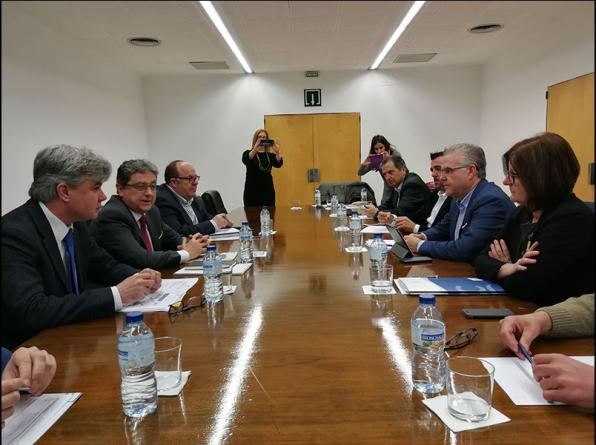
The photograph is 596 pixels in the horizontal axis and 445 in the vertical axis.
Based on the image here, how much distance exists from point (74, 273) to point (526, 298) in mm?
1676

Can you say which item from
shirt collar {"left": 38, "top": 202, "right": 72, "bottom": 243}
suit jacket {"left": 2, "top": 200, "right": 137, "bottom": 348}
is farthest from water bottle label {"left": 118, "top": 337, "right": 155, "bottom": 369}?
shirt collar {"left": 38, "top": 202, "right": 72, "bottom": 243}

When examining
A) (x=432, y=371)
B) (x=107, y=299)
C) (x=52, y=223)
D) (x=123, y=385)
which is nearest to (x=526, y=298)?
(x=432, y=371)

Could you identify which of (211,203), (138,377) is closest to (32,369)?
(138,377)

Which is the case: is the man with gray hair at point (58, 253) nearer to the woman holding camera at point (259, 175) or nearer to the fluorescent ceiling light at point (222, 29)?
the fluorescent ceiling light at point (222, 29)

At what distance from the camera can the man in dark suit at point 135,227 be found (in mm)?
2266

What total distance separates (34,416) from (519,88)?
6904 mm

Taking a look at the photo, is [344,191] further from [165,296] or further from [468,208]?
[165,296]

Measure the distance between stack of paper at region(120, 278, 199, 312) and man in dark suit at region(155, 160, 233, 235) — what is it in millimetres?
1474

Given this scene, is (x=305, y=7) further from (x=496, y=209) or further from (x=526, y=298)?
(x=526, y=298)

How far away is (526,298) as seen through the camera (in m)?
1.56

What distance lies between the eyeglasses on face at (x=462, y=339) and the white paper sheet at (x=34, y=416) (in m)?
0.90

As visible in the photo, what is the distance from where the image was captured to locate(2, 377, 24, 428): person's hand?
816 millimetres

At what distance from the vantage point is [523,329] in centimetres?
116

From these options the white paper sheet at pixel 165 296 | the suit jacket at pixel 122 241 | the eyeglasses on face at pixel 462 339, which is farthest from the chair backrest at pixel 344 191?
the eyeglasses on face at pixel 462 339
